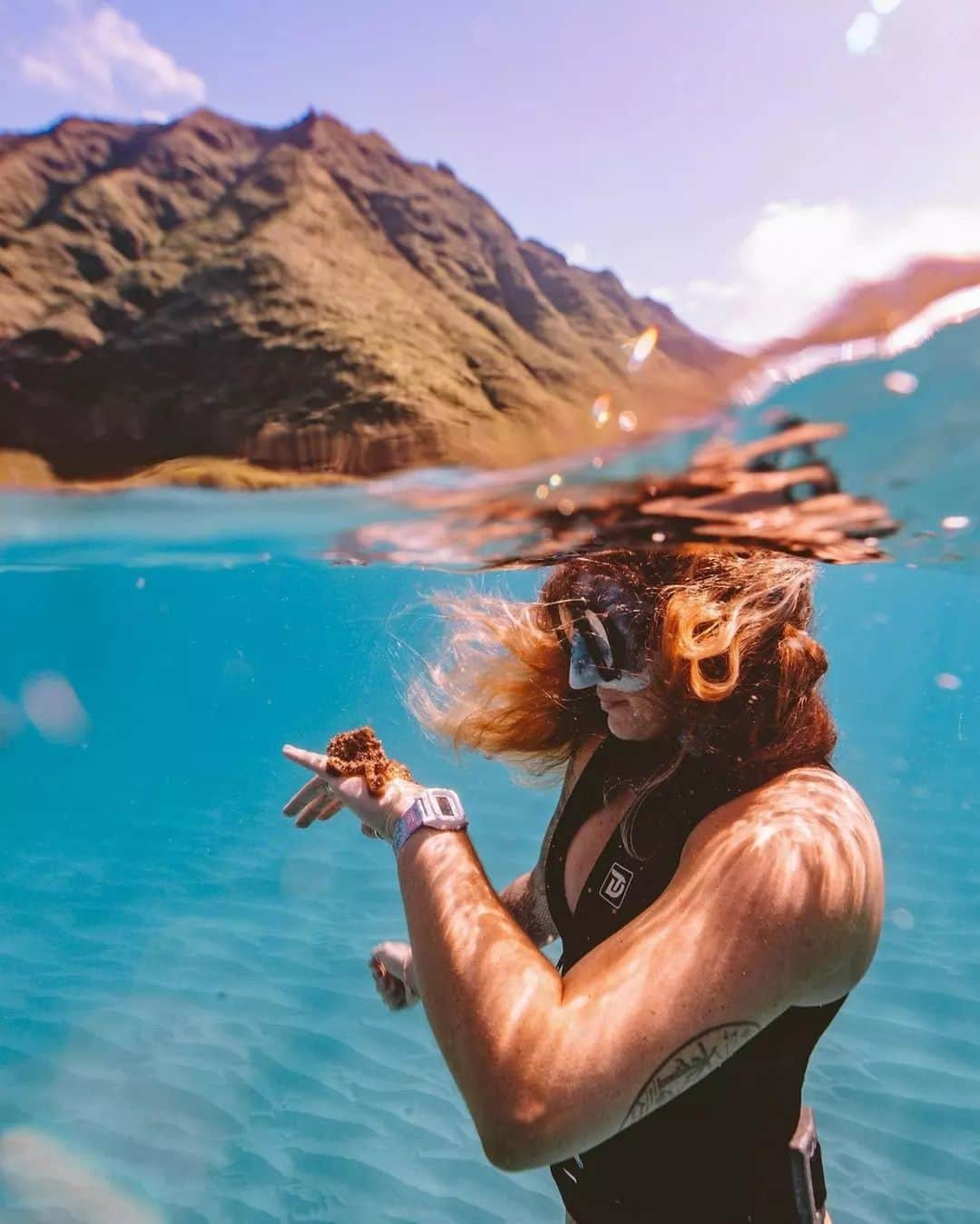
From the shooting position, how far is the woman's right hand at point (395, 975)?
2.84m

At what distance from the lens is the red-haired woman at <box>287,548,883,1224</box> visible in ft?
4.65

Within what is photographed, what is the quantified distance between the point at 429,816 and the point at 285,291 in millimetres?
2731

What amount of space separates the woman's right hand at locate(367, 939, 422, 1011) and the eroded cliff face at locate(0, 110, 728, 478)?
2482 millimetres

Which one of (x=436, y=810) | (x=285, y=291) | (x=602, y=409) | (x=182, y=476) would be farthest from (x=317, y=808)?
(x=182, y=476)

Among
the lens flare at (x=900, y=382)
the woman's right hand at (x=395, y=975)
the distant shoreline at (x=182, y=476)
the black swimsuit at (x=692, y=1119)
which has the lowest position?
the woman's right hand at (x=395, y=975)

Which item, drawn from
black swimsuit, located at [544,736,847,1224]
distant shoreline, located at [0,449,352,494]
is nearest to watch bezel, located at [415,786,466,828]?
black swimsuit, located at [544,736,847,1224]

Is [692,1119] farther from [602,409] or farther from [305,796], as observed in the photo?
[602,409]

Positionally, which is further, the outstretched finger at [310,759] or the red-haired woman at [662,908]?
the outstretched finger at [310,759]

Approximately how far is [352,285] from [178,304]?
82cm

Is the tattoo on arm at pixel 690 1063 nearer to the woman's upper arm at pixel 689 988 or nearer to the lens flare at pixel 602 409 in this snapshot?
the woman's upper arm at pixel 689 988

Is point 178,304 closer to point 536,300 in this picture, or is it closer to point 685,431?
point 536,300

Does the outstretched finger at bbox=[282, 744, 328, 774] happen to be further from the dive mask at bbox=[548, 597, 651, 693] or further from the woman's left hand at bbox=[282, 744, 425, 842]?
the dive mask at bbox=[548, 597, 651, 693]

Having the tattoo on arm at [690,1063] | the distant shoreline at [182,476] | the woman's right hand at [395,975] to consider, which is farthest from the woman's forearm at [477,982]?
the distant shoreline at [182,476]

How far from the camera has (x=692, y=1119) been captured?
5.88ft
